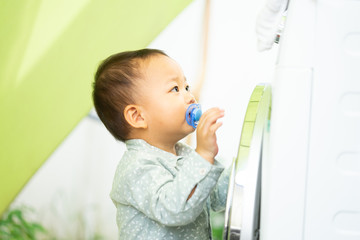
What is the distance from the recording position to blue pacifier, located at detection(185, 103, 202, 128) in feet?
3.40

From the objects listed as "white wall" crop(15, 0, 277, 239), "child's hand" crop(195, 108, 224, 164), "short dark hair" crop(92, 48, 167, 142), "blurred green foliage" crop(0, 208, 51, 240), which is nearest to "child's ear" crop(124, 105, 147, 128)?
"short dark hair" crop(92, 48, 167, 142)

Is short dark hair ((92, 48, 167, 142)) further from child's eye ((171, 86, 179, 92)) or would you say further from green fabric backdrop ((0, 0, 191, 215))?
green fabric backdrop ((0, 0, 191, 215))

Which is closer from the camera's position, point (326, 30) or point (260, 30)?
point (326, 30)

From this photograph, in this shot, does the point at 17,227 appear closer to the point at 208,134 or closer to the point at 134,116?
the point at 134,116

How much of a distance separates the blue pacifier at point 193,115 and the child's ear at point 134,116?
0.38 ft

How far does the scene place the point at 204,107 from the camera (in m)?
2.48

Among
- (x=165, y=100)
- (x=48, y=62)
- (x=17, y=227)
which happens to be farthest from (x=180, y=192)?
(x=17, y=227)

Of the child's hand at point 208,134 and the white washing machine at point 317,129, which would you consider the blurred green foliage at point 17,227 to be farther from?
the white washing machine at point 317,129

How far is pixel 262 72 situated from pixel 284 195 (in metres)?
1.75

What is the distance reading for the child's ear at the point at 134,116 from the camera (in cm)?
110

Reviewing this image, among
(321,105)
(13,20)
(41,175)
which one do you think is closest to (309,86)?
(321,105)

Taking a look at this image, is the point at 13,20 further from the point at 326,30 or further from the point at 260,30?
the point at 326,30

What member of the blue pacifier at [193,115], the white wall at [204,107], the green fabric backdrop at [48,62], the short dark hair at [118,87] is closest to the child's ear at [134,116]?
the short dark hair at [118,87]

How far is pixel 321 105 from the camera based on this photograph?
685 mm
